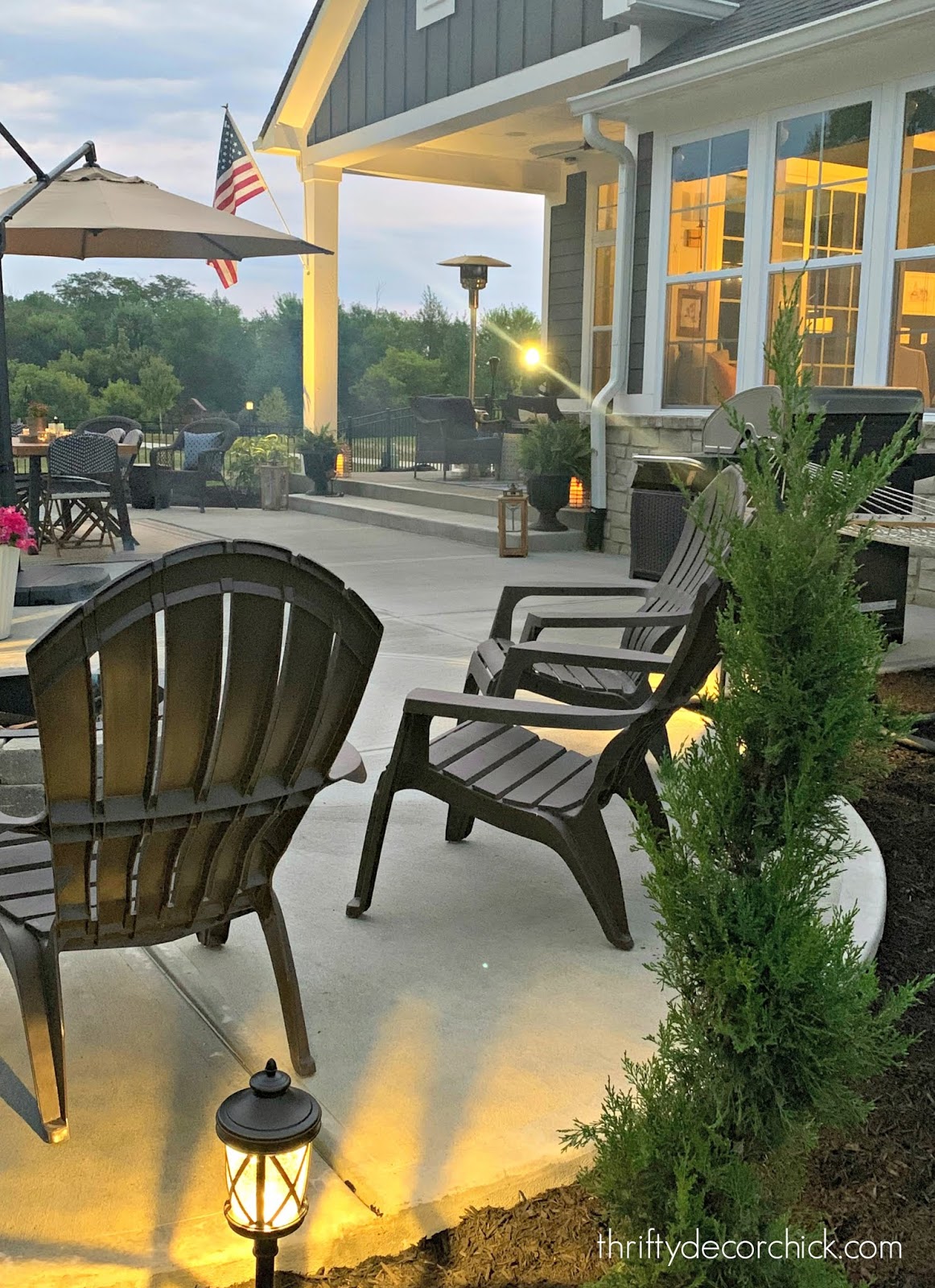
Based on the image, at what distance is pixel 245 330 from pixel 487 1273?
1294 inches

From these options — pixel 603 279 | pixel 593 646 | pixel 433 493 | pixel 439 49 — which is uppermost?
pixel 439 49

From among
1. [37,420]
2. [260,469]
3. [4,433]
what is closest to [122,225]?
[4,433]

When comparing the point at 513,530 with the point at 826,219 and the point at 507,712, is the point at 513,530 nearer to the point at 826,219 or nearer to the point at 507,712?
the point at 826,219

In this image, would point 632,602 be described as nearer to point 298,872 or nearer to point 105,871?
point 298,872

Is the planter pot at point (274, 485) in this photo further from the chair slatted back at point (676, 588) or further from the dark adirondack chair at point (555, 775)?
the dark adirondack chair at point (555, 775)

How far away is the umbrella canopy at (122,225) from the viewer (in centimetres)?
622

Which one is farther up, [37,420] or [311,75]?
[311,75]

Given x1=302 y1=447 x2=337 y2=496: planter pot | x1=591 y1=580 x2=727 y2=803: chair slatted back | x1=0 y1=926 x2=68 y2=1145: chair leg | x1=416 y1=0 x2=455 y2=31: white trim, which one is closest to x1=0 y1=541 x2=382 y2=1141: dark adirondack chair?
x1=0 y1=926 x2=68 y2=1145: chair leg

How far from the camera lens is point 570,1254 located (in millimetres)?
1771

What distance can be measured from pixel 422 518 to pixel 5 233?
5.00 metres

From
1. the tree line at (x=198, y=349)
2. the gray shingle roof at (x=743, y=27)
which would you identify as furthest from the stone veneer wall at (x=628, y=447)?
the tree line at (x=198, y=349)

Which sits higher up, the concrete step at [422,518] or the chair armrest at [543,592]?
the chair armrest at [543,592]

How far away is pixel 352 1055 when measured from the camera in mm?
2271

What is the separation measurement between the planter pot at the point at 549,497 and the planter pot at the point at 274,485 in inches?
184
